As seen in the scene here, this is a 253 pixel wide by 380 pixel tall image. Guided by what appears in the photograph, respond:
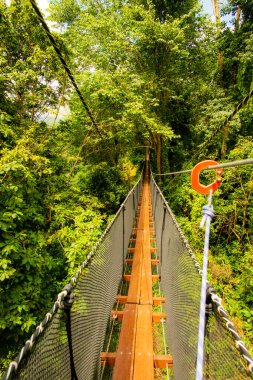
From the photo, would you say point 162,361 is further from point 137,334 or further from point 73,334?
point 73,334

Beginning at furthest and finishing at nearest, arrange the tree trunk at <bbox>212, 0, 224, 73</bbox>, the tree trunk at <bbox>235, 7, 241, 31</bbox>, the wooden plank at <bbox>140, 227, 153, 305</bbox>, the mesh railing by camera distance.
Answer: the tree trunk at <bbox>212, 0, 224, 73</bbox> → the tree trunk at <bbox>235, 7, 241, 31</bbox> → the wooden plank at <bbox>140, 227, 153, 305</bbox> → the mesh railing

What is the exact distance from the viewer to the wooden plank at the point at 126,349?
56.8 inches

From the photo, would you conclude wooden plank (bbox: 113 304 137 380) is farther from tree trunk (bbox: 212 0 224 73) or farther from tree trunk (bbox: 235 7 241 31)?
tree trunk (bbox: 235 7 241 31)

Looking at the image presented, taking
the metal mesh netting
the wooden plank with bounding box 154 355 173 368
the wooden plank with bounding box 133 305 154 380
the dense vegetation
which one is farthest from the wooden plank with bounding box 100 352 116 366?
the dense vegetation

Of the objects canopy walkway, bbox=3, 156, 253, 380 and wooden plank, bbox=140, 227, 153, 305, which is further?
wooden plank, bbox=140, 227, 153, 305

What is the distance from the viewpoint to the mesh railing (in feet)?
2.26

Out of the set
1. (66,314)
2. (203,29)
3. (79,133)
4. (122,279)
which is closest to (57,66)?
(79,133)

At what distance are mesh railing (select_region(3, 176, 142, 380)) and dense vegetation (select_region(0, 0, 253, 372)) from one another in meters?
1.63

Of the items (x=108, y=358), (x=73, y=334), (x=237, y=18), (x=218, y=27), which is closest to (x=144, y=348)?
(x=108, y=358)

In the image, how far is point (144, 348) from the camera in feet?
5.34

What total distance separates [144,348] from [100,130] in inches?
215

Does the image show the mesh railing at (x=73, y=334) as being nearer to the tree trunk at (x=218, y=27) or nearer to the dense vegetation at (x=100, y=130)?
the dense vegetation at (x=100, y=130)

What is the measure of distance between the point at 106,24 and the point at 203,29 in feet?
10.7

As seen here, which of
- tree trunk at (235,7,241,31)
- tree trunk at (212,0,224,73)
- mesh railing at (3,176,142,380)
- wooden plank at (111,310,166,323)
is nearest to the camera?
mesh railing at (3,176,142,380)
